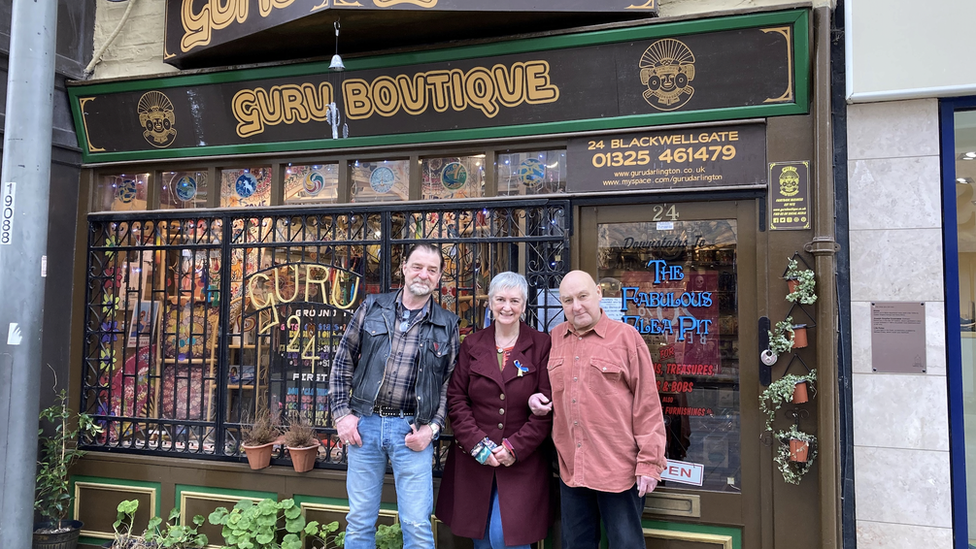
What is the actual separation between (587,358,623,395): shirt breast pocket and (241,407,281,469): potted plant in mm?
2727

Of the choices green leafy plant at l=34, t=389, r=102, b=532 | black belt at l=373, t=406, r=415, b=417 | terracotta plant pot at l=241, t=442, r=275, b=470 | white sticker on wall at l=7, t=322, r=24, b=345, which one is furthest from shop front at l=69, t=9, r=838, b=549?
white sticker on wall at l=7, t=322, r=24, b=345

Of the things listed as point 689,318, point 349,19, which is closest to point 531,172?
point 689,318

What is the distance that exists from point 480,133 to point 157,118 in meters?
2.85

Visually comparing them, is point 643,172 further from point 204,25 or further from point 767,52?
point 204,25

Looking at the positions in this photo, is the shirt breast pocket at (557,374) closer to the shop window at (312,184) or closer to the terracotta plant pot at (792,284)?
the terracotta plant pot at (792,284)

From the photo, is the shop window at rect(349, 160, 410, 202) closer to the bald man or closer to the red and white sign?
the bald man

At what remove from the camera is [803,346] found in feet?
13.3

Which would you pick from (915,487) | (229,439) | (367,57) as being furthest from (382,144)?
(915,487)

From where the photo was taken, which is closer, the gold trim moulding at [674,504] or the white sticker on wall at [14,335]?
the white sticker on wall at [14,335]

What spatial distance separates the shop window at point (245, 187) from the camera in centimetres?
536

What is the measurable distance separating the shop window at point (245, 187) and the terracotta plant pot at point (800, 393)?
4.16 meters

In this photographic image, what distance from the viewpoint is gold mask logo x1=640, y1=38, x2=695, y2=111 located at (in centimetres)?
427

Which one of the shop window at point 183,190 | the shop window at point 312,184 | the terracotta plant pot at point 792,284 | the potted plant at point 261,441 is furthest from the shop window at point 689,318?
the shop window at point 183,190

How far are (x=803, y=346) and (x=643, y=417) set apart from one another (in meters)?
1.29
